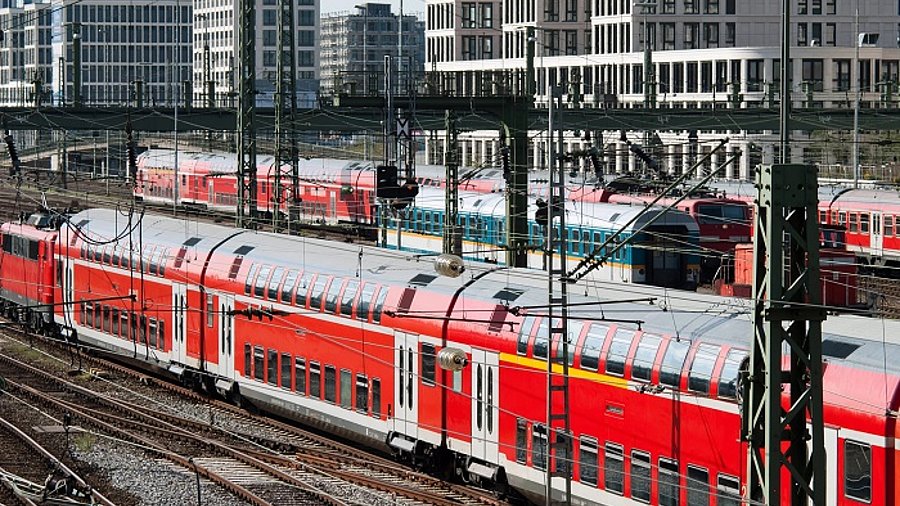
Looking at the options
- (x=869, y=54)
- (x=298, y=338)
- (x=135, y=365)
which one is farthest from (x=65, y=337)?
(x=869, y=54)

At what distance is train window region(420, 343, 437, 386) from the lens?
29.3 metres

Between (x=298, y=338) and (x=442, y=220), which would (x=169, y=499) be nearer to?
(x=298, y=338)

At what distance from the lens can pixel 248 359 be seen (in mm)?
36594

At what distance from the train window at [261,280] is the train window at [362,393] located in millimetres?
4811

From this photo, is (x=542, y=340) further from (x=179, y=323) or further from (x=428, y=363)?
(x=179, y=323)

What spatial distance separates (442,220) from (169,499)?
3233 centimetres

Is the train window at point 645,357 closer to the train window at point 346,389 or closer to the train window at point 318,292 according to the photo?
the train window at point 346,389

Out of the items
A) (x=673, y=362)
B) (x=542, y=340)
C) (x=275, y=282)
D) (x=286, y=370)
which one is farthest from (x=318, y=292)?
(x=673, y=362)

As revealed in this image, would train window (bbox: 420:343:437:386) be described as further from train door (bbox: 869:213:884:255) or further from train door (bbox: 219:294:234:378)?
train door (bbox: 869:213:884:255)

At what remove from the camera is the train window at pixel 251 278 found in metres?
36.5

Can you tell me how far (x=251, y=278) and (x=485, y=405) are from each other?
10559 millimetres

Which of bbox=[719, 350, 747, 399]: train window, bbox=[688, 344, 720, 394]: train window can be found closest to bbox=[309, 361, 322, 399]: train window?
bbox=[688, 344, 720, 394]: train window

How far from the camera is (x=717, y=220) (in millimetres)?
55219

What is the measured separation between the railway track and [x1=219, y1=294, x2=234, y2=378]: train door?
974 mm
